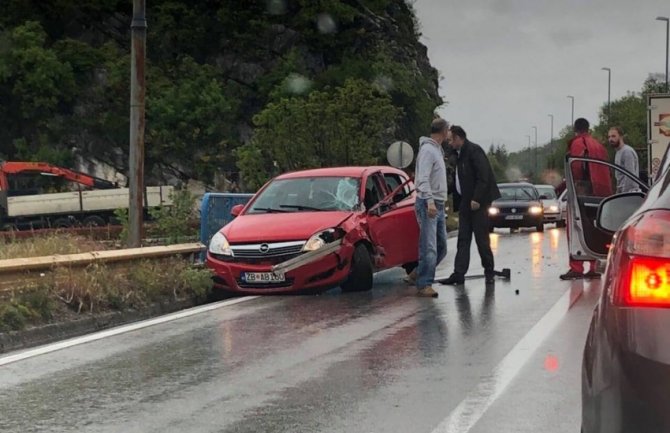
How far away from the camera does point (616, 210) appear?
4129mm

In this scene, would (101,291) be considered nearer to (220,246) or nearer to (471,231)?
(220,246)

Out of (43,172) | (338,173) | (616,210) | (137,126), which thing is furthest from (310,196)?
(43,172)

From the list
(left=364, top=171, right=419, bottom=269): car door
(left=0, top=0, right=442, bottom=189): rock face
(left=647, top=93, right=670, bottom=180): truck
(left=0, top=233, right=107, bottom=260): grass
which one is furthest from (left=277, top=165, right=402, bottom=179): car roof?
(left=0, top=0, right=442, bottom=189): rock face

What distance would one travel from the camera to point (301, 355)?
7414mm

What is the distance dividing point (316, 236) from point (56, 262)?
2917 mm

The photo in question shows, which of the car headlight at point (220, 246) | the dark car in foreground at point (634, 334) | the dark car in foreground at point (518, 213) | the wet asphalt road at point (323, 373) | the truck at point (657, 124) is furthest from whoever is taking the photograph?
the dark car in foreground at point (518, 213)

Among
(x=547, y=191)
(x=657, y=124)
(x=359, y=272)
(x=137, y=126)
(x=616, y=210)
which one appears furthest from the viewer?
(x=547, y=191)

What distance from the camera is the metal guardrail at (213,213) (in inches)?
520

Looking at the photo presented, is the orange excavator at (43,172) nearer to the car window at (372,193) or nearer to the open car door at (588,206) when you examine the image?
the car window at (372,193)

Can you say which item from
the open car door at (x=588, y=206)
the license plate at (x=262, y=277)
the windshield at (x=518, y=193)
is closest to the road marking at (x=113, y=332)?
the license plate at (x=262, y=277)

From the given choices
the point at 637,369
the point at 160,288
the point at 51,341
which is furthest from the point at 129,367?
the point at 637,369

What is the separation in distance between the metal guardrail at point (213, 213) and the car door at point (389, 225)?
2.33 meters

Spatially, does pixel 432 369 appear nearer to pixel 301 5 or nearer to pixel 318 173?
pixel 318 173

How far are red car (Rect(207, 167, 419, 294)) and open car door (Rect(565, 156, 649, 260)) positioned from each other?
2339 mm
